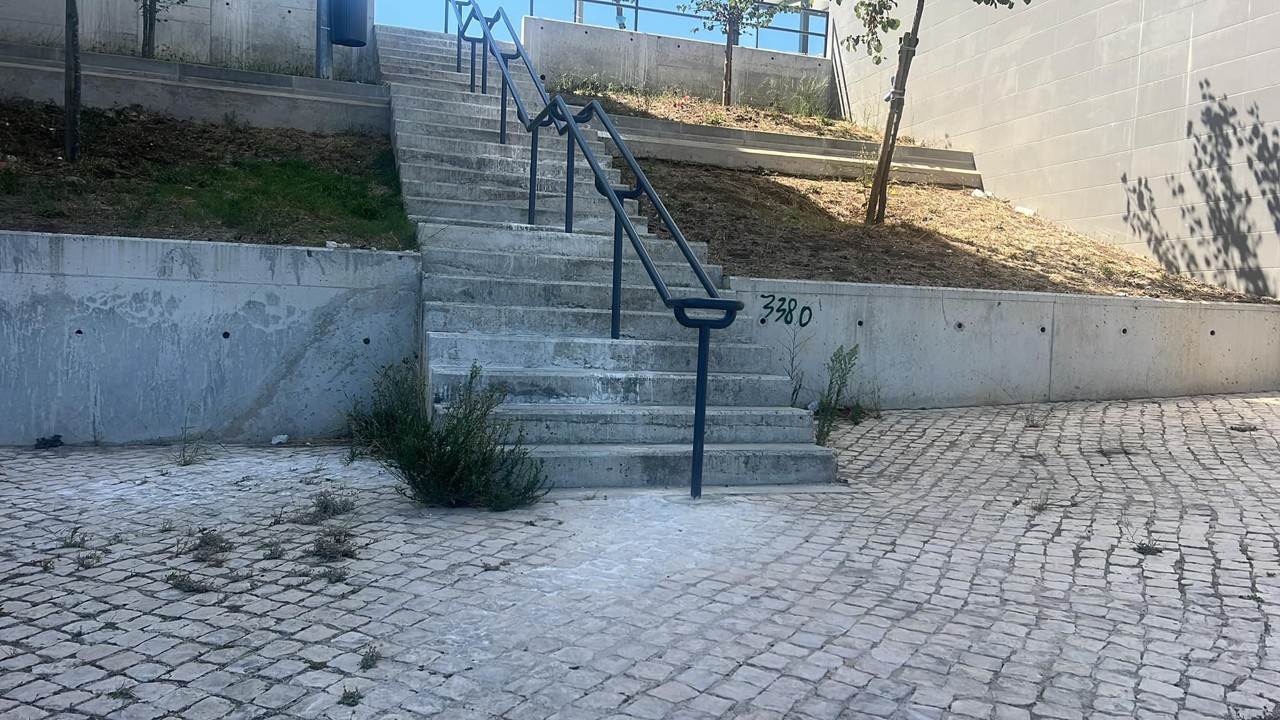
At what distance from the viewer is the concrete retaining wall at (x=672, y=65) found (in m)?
15.0

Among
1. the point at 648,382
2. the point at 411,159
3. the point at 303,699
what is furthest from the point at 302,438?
the point at 303,699

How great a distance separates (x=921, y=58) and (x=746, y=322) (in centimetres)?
1025

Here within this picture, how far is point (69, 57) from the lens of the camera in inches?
302

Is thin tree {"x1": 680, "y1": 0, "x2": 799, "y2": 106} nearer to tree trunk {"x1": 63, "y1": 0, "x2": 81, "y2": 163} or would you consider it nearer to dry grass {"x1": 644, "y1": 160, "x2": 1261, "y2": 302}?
dry grass {"x1": 644, "y1": 160, "x2": 1261, "y2": 302}

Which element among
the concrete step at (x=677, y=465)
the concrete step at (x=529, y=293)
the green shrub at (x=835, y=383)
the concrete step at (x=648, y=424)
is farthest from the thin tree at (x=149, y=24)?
the concrete step at (x=677, y=465)

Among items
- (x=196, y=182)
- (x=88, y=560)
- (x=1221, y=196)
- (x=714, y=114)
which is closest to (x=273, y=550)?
(x=88, y=560)

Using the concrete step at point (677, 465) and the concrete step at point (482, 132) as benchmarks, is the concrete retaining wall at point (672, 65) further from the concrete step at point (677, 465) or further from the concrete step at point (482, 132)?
the concrete step at point (677, 465)

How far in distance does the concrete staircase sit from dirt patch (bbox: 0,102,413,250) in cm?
47

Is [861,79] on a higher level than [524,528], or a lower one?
higher

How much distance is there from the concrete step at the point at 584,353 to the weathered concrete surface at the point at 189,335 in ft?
3.11

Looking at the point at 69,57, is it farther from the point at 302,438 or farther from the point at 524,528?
the point at 524,528

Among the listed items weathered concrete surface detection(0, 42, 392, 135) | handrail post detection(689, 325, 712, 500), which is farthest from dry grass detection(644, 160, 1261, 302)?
weathered concrete surface detection(0, 42, 392, 135)

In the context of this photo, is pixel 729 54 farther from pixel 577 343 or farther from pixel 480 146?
pixel 577 343

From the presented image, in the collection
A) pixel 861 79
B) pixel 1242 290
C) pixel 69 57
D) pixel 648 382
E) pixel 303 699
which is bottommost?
pixel 303 699
